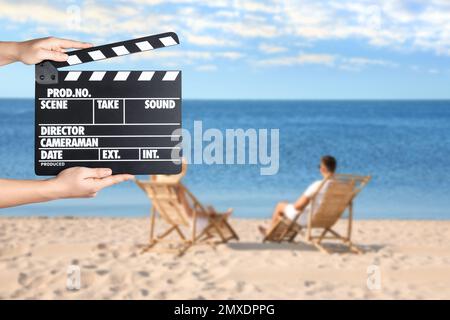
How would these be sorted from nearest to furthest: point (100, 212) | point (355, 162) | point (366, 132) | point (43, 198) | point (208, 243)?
point (43, 198) → point (208, 243) → point (100, 212) → point (355, 162) → point (366, 132)

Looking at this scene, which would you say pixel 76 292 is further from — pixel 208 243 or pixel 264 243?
pixel 264 243

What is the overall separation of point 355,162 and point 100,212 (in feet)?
78.4

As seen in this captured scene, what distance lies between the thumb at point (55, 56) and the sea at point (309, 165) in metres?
12.5

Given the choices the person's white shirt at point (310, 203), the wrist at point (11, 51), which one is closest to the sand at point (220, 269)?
the person's white shirt at point (310, 203)

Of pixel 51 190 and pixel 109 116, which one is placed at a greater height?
pixel 109 116

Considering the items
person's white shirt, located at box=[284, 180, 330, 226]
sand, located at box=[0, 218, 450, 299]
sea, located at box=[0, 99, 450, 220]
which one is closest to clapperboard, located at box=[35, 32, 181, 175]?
sand, located at box=[0, 218, 450, 299]

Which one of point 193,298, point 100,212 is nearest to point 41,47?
point 193,298

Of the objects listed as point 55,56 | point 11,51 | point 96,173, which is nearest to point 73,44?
point 55,56

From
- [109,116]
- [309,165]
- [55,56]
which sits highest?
[309,165]

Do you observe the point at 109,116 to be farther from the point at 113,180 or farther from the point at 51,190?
the point at 51,190

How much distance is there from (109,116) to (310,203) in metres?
6.14

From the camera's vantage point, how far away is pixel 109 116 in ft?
9.48

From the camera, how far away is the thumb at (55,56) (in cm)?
276

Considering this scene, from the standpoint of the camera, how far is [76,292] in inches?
264
